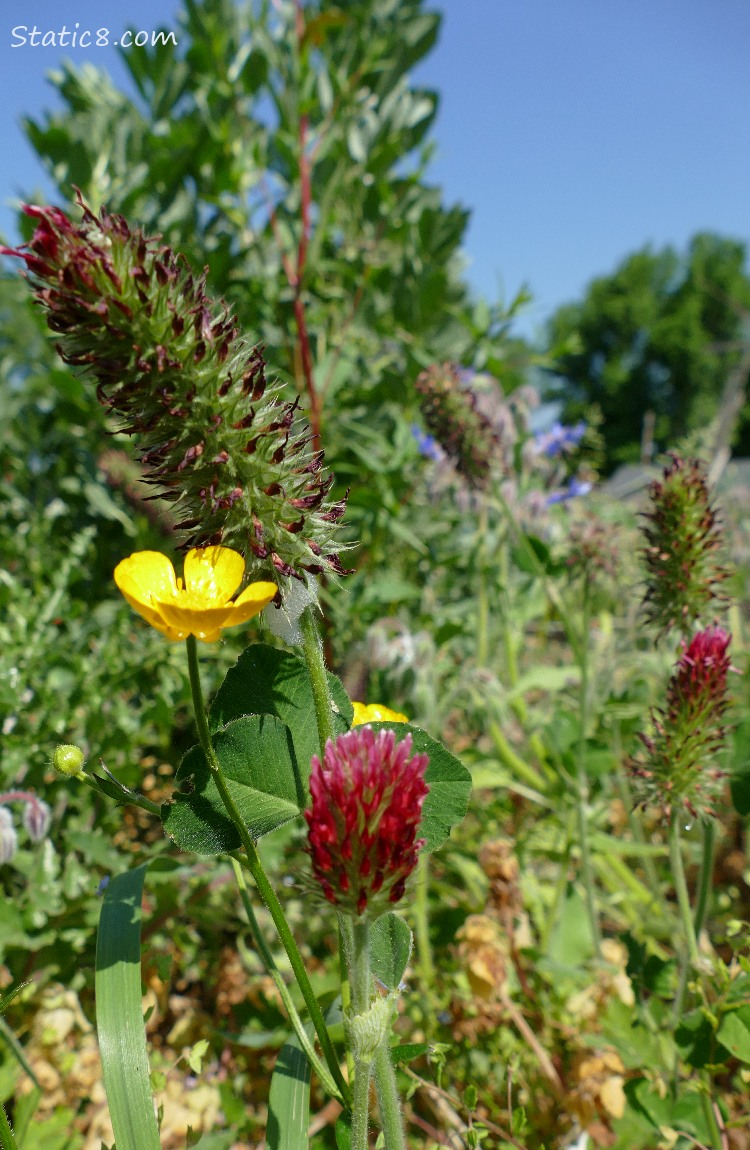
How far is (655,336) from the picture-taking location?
31438mm

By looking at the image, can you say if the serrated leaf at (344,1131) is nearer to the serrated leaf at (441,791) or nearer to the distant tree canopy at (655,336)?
the serrated leaf at (441,791)

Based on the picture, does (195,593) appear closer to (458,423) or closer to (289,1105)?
(289,1105)

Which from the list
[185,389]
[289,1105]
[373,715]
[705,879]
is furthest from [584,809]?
[185,389]

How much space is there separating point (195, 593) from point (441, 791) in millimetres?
284

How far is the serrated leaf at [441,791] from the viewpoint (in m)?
0.70

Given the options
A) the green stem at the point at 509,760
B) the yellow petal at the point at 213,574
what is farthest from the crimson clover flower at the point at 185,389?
the green stem at the point at 509,760

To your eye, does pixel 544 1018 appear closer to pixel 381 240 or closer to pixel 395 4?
pixel 381 240

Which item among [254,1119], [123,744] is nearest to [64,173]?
[123,744]

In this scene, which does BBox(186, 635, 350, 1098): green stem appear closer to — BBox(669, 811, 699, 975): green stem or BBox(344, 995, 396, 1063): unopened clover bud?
BBox(344, 995, 396, 1063): unopened clover bud

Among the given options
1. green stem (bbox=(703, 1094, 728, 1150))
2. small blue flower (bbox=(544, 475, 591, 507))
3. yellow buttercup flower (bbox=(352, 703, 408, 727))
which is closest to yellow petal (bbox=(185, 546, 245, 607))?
yellow buttercup flower (bbox=(352, 703, 408, 727))

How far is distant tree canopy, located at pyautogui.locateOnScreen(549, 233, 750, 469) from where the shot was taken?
30547mm

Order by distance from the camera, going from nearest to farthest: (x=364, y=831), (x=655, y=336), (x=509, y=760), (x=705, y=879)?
1. (x=364, y=831)
2. (x=705, y=879)
3. (x=509, y=760)
4. (x=655, y=336)

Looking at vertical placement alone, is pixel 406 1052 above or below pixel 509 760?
above

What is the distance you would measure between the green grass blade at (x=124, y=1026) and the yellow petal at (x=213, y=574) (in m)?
0.32
